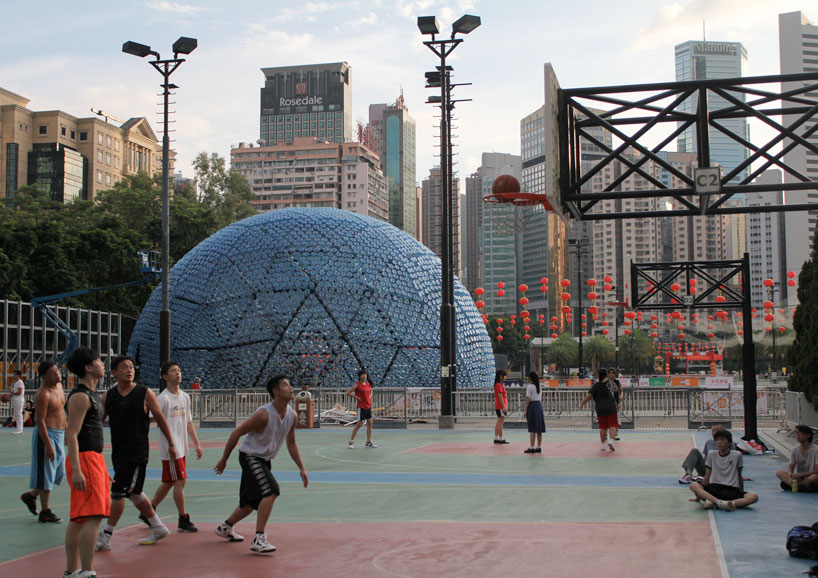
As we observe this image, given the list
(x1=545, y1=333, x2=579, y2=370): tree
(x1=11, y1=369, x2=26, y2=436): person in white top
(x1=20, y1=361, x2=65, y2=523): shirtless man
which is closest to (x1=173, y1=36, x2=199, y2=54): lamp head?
(x1=11, y1=369, x2=26, y2=436): person in white top

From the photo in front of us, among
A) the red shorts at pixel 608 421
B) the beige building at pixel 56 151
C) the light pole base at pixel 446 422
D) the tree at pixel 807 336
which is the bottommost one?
the light pole base at pixel 446 422

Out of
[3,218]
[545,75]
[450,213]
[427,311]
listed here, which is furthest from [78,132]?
[545,75]

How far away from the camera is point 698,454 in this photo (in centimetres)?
1150

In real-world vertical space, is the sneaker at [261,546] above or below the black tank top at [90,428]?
below

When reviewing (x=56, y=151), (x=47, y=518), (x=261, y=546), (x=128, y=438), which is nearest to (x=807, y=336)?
(x=261, y=546)

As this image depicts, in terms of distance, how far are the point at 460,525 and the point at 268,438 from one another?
2246mm

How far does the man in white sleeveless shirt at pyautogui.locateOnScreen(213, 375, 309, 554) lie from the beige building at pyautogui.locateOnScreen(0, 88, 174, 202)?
100993mm

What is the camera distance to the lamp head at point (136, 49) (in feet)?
75.8

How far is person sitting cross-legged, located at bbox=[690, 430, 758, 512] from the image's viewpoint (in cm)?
966

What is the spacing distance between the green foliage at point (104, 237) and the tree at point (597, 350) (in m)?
50.1

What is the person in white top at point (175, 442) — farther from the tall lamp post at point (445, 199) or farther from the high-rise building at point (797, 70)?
the high-rise building at point (797, 70)

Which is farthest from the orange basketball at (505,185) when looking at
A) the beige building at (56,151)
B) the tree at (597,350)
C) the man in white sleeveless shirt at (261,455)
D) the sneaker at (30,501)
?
the beige building at (56,151)

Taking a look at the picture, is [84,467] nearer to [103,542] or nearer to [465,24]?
[103,542]

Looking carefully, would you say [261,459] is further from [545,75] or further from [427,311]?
[427,311]
